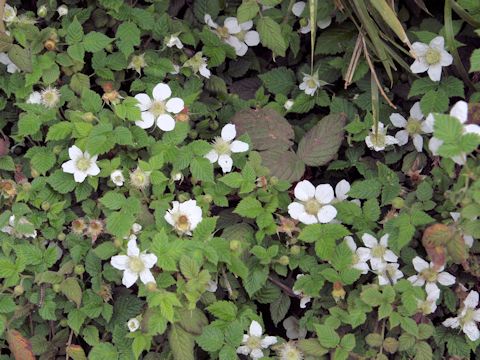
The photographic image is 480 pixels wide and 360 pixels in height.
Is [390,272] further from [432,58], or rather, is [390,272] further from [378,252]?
[432,58]

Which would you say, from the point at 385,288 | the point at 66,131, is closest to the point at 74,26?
the point at 66,131

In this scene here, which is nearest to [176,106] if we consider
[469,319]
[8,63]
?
[8,63]

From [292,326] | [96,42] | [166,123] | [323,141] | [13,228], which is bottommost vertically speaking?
[292,326]

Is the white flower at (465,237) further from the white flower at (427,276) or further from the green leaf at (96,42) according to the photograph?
the green leaf at (96,42)

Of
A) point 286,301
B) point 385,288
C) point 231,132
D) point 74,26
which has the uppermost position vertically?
point 74,26

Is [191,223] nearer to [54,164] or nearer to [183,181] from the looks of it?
[183,181]
